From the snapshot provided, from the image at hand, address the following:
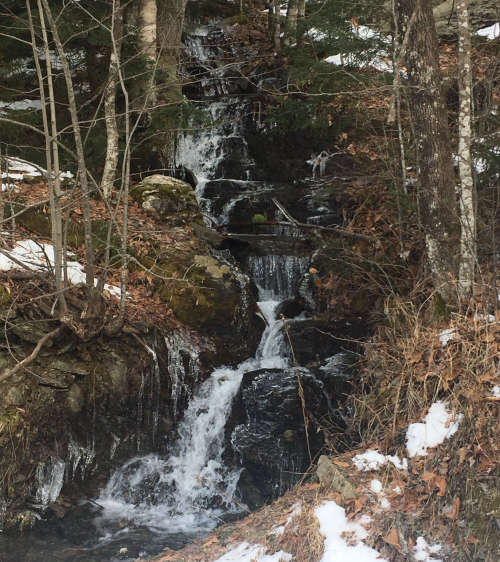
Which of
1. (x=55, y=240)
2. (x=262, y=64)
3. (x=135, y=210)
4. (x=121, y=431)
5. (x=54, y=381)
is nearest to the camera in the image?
(x=55, y=240)

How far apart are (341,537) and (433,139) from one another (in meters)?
4.34

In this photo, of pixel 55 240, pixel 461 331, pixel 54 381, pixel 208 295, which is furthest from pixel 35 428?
pixel 461 331

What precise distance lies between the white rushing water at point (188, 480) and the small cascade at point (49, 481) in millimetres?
536

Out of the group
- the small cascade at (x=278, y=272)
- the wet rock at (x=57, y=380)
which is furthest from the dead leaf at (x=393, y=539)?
the small cascade at (x=278, y=272)

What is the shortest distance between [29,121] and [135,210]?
7.70 feet

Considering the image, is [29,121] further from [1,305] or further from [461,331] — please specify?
[461,331]

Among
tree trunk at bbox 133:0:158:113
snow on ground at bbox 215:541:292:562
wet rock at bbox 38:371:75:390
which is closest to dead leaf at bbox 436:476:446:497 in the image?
snow on ground at bbox 215:541:292:562

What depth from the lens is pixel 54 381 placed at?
19.2 ft

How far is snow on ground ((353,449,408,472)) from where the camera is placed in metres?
4.18

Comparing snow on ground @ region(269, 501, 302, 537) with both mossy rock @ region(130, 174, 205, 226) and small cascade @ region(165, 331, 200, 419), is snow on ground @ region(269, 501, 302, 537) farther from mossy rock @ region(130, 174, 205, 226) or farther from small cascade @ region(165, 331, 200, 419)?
mossy rock @ region(130, 174, 205, 226)

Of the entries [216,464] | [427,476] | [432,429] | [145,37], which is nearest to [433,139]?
[432,429]

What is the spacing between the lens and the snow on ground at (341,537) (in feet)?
Result: 11.7

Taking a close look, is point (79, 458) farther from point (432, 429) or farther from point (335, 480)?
point (432, 429)

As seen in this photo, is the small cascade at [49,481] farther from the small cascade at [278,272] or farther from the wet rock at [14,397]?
the small cascade at [278,272]
